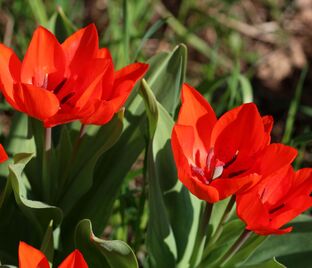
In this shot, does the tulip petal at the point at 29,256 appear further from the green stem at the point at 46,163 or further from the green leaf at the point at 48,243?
the green stem at the point at 46,163

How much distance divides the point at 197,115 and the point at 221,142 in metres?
0.07

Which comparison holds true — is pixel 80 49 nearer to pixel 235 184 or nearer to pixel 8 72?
pixel 8 72

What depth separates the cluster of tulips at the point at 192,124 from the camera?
112cm

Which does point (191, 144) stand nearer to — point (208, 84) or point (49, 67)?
point (49, 67)

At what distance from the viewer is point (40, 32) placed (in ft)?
4.19

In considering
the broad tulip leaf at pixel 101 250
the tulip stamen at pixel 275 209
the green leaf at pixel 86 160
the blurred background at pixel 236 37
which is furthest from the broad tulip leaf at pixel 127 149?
the blurred background at pixel 236 37

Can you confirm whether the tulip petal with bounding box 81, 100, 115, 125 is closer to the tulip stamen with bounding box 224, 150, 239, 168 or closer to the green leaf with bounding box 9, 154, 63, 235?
the green leaf with bounding box 9, 154, 63, 235

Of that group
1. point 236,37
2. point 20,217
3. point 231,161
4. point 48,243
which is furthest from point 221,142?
point 236,37

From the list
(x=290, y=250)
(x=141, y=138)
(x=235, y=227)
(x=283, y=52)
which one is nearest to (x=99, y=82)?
(x=141, y=138)

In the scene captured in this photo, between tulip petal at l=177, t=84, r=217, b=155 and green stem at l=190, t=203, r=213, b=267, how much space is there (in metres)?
0.10

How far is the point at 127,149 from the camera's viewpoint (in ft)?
4.91

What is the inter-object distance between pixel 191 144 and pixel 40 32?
364 millimetres

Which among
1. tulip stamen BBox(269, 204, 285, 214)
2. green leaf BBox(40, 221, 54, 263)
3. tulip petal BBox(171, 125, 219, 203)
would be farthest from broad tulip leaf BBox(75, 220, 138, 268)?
tulip stamen BBox(269, 204, 285, 214)

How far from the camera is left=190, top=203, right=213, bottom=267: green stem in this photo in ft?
4.17
